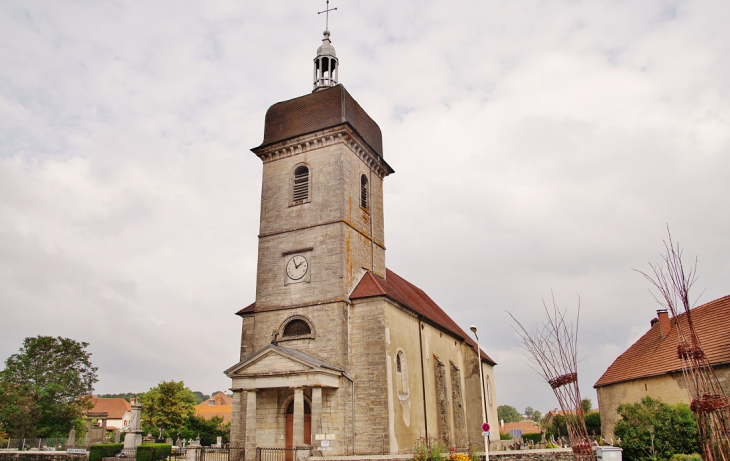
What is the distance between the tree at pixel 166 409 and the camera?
4566 cm

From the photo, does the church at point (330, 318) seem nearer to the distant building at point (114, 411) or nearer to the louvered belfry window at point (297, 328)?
Answer: the louvered belfry window at point (297, 328)

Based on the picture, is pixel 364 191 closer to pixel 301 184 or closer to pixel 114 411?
pixel 301 184


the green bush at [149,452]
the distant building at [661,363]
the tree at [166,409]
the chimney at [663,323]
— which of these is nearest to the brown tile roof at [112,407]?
the tree at [166,409]

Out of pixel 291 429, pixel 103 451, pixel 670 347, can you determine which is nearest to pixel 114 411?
pixel 103 451

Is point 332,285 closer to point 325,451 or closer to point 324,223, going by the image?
point 324,223

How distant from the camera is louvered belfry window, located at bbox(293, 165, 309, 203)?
25.2m

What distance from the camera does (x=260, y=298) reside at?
79.0 feet

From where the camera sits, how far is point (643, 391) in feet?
71.5

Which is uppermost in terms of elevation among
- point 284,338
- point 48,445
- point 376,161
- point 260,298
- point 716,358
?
point 376,161

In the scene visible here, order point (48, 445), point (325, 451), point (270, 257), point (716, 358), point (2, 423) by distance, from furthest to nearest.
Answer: point (2, 423) → point (48, 445) → point (270, 257) → point (325, 451) → point (716, 358)

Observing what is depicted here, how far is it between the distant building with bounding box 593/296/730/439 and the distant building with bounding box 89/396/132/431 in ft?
206

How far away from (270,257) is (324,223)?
3.15 meters

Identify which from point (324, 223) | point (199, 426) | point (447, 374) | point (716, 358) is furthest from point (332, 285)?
point (199, 426)

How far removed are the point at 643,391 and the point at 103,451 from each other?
23657 millimetres
